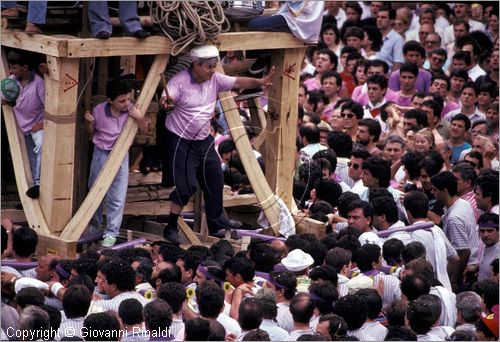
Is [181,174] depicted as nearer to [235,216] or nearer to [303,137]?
[235,216]

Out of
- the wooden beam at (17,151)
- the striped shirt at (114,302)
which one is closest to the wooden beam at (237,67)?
the wooden beam at (17,151)

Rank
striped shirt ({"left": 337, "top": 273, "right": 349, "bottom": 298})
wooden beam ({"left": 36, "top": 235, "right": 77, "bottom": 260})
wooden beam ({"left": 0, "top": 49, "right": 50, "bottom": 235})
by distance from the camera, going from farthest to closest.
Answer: wooden beam ({"left": 0, "top": 49, "right": 50, "bottom": 235}), wooden beam ({"left": 36, "top": 235, "right": 77, "bottom": 260}), striped shirt ({"left": 337, "top": 273, "right": 349, "bottom": 298})

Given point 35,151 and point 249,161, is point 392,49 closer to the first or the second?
point 249,161

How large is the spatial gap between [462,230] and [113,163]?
363 cm

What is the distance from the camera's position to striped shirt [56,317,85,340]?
12.1m

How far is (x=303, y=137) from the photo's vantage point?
1778cm

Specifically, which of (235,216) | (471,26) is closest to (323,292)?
(235,216)

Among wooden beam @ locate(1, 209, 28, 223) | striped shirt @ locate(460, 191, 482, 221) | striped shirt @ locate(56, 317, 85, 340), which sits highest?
striped shirt @ locate(460, 191, 482, 221)

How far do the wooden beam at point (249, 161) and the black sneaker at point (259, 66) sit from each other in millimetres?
938

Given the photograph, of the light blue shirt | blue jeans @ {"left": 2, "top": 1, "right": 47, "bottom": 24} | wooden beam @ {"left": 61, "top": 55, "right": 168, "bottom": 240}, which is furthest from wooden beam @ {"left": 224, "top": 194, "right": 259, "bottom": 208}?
the light blue shirt

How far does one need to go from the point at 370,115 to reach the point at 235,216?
13.4 ft

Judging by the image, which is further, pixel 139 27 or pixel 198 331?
pixel 139 27

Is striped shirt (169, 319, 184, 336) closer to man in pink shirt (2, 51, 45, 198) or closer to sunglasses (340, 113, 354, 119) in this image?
man in pink shirt (2, 51, 45, 198)

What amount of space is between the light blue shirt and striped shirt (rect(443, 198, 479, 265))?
8194 millimetres
